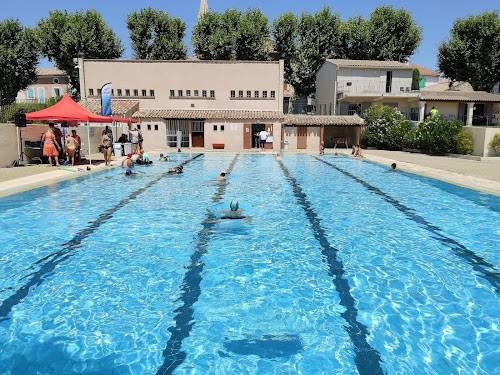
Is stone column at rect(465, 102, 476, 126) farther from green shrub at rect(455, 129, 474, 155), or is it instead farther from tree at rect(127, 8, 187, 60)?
tree at rect(127, 8, 187, 60)

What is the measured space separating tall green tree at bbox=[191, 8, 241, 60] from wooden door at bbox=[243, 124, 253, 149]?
554 inches

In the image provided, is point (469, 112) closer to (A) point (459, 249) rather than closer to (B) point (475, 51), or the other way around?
(B) point (475, 51)

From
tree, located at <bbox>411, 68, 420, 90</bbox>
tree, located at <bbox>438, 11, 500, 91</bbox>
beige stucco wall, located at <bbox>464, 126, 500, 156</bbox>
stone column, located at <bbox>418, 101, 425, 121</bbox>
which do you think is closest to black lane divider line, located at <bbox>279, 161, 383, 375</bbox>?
beige stucco wall, located at <bbox>464, 126, 500, 156</bbox>

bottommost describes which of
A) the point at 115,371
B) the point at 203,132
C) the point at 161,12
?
the point at 115,371

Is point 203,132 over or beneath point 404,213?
over

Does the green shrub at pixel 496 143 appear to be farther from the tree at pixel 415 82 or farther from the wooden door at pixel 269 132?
the tree at pixel 415 82

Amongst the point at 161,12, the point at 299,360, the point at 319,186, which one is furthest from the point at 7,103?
the point at 299,360

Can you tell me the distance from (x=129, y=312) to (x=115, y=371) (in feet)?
3.49

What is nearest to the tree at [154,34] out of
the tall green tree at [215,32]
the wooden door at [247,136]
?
the tall green tree at [215,32]

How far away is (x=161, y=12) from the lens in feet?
132

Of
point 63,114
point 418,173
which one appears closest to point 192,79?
point 63,114

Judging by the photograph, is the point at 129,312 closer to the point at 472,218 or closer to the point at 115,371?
the point at 115,371

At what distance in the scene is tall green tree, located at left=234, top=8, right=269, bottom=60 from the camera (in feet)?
129

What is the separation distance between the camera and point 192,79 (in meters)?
31.0
